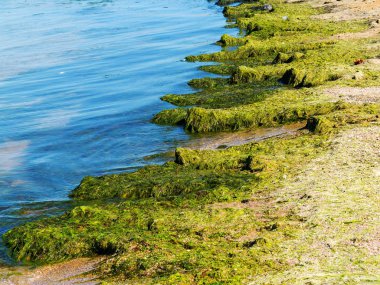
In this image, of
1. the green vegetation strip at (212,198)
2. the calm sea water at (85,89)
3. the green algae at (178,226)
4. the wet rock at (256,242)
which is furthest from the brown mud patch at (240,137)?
the wet rock at (256,242)

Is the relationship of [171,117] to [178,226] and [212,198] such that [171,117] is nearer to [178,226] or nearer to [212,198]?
[212,198]

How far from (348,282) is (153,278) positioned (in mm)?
2849

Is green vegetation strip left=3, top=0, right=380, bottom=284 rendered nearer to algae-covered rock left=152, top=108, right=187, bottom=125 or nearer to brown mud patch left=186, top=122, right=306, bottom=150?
algae-covered rock left=152, top=108, right=187, bottom=125

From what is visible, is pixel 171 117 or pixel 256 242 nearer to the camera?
pixel 256 242

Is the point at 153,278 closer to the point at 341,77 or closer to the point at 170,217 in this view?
the point at 170,217

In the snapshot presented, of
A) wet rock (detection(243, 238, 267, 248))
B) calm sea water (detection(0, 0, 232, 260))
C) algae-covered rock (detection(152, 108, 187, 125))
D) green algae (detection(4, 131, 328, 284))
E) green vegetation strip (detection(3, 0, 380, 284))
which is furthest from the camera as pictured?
algae-covered rock (detection(152, 108, 187, 125))

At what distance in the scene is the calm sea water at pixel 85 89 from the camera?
55.8ft

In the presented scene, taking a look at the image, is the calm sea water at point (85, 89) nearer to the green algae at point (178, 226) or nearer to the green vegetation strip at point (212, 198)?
the green vegetation strip at point (212, 198)

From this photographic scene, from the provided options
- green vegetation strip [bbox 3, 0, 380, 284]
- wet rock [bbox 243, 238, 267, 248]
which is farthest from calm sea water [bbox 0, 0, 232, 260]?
wet rock [bbox 243, 238, 267, 248]

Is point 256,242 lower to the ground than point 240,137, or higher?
higher

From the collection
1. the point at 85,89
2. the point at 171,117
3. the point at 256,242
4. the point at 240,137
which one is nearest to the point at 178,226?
the point at 256,242

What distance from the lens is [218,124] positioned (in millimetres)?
18578

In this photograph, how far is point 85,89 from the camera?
25.8m

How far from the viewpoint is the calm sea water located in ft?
55.8
